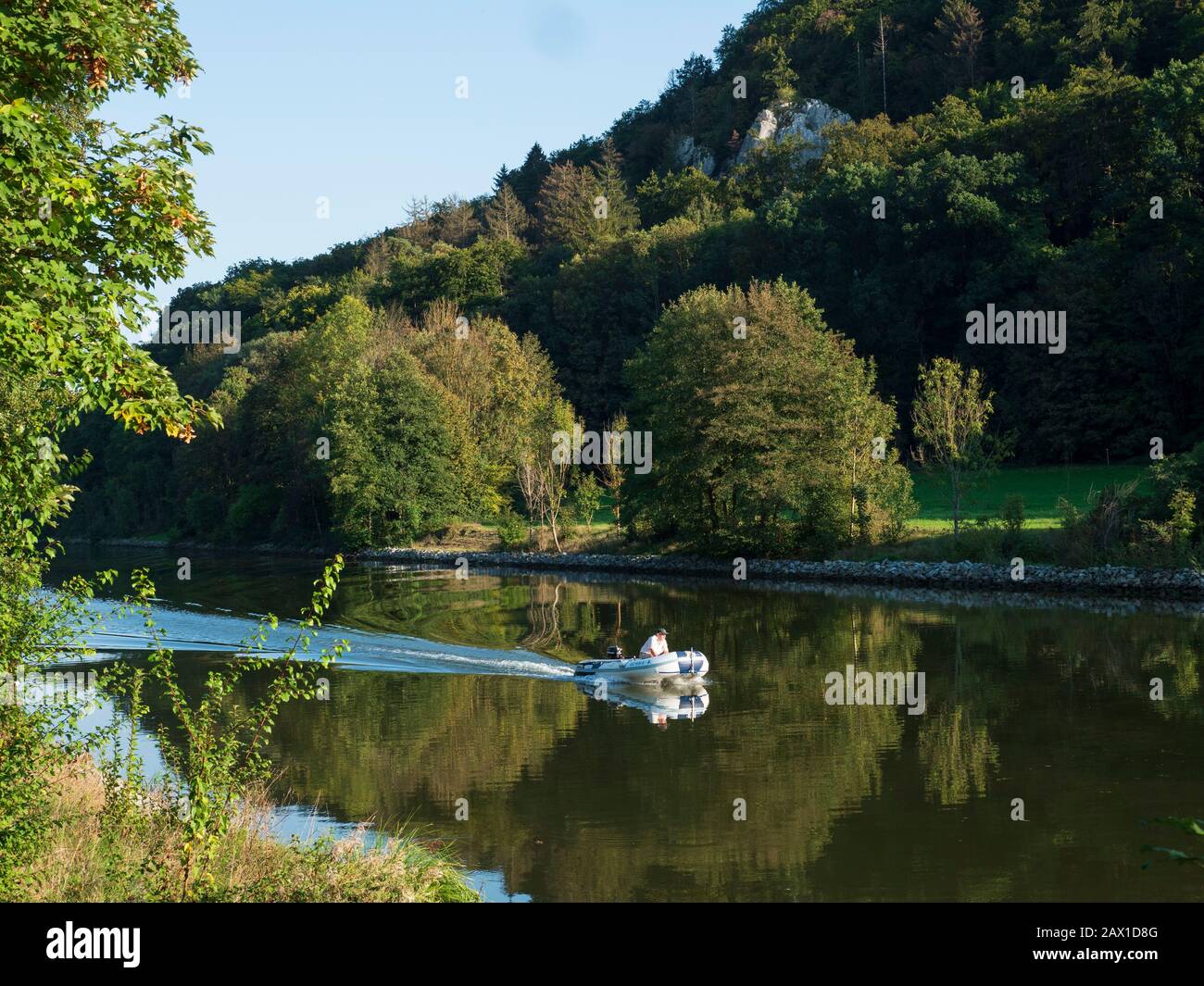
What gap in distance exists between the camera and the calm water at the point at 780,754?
15508 millimetres

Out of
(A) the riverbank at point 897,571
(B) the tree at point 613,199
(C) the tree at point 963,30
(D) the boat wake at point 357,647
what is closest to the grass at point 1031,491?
(A) the riverbank at point 897,571

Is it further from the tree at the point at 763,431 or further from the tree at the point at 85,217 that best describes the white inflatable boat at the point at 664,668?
the tree at the point at 763,431

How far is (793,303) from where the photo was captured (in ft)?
191

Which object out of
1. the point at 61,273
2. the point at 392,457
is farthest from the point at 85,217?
the point at 392,457

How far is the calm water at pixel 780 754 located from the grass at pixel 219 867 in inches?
101

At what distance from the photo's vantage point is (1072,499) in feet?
174

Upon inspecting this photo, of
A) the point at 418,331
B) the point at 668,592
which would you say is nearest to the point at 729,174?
the point at 418,331

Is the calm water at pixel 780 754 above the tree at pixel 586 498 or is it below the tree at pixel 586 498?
below

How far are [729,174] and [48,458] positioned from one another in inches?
4101

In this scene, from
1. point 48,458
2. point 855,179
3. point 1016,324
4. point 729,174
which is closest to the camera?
point 48,458

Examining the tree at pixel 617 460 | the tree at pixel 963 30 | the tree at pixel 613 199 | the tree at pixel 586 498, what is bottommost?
the tree at pixel 586 498

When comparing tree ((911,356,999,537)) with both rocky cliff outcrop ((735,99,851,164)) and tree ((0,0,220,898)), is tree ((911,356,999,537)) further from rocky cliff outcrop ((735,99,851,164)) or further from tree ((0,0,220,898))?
rocky cliff outcrop ((735,99,851,164))
